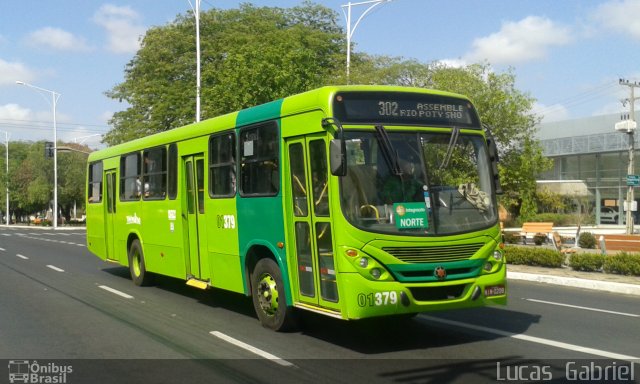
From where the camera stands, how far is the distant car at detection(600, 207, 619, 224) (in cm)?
5366

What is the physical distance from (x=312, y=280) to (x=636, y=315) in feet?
19.0

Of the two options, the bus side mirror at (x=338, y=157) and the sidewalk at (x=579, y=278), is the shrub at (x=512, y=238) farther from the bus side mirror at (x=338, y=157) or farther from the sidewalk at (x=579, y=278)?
the bus side mirror at (x=338, y=157)

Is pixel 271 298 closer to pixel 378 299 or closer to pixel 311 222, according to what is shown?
pixel 311 222

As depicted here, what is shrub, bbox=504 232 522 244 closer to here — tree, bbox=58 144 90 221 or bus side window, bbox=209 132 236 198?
bus side window, bbox=209 132 236 198

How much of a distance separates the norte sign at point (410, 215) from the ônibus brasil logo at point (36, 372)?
3835 millimetres

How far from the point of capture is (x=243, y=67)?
2614 centimetres

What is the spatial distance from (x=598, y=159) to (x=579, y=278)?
4227 centimetres

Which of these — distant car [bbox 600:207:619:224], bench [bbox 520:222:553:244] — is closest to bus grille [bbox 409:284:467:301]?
bench [bbox 520:222:553:244]

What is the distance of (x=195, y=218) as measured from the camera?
1120 centimetres

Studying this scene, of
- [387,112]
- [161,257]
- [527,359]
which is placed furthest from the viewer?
[161,257]

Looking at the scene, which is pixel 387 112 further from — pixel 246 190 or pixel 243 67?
pixel 243 67

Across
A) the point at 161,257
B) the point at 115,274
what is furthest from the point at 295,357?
the point at 115,274

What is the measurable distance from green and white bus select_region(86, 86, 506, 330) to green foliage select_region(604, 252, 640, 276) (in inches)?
366

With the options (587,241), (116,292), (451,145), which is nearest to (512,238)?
(587,241)
